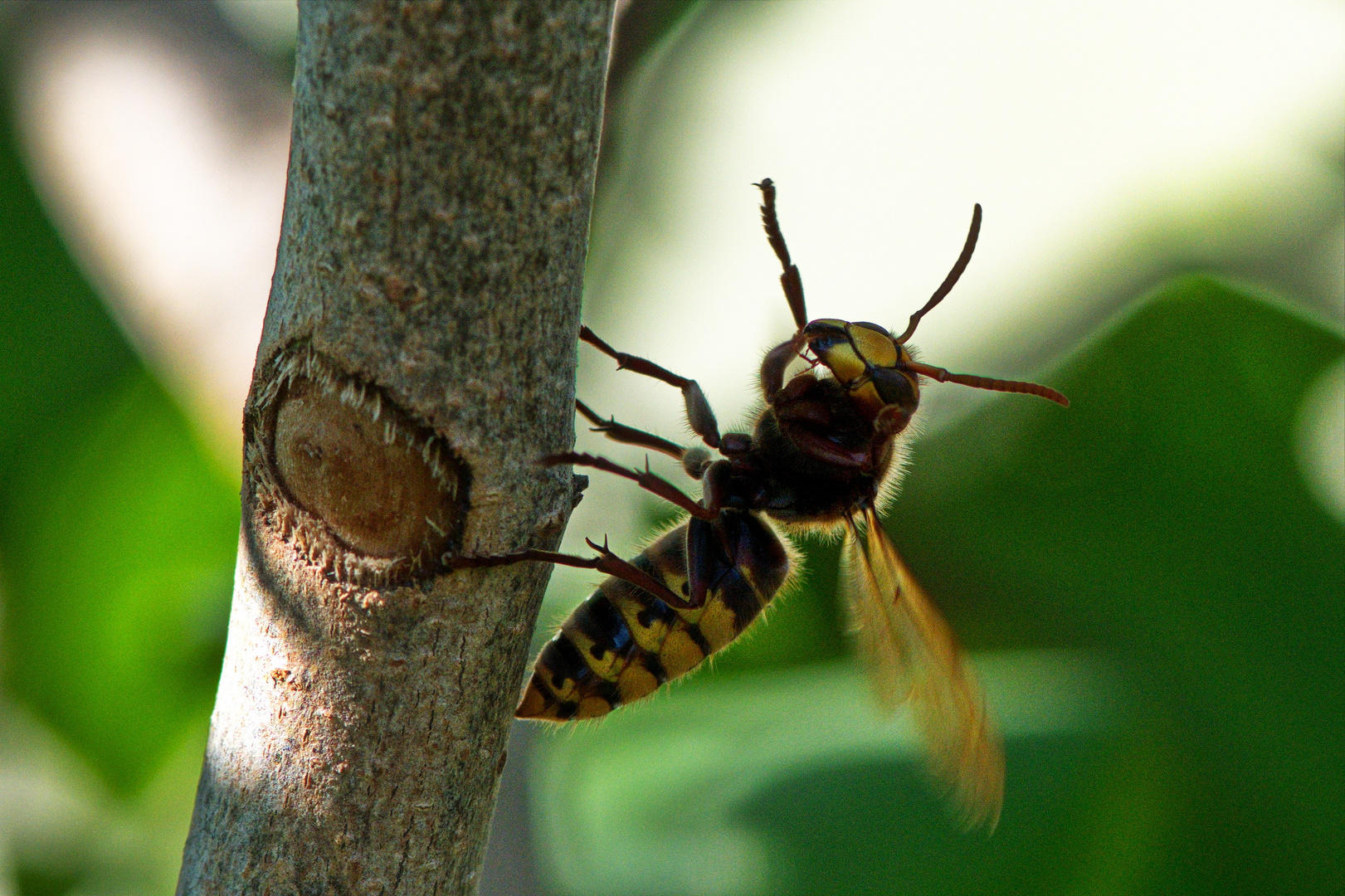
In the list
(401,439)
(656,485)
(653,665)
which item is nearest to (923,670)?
(653,665)

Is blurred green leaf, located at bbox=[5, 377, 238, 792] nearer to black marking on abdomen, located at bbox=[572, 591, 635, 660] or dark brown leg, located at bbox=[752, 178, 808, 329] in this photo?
black marking on abdomen, located at bbox=[572, 591, 635, 660]

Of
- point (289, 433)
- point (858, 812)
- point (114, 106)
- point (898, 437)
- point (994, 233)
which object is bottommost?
point (858, 812)

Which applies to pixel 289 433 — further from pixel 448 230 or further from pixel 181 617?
pixel 181 617

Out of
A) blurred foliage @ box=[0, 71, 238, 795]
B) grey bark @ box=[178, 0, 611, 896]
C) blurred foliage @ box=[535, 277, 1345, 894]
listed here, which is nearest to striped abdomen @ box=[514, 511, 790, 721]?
grey bark @ box=[178, 0, 611, 896]

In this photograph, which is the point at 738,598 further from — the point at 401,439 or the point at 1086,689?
the point at 1086,689

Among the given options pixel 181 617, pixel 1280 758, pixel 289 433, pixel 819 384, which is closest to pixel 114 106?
pixel 181 617

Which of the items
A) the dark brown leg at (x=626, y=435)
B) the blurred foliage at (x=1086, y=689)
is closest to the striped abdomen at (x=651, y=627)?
the dark brown leg at (x=626, y=435)

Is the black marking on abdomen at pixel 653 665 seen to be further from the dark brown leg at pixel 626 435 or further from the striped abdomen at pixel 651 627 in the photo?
the dark brown leg at pixel 626 435
